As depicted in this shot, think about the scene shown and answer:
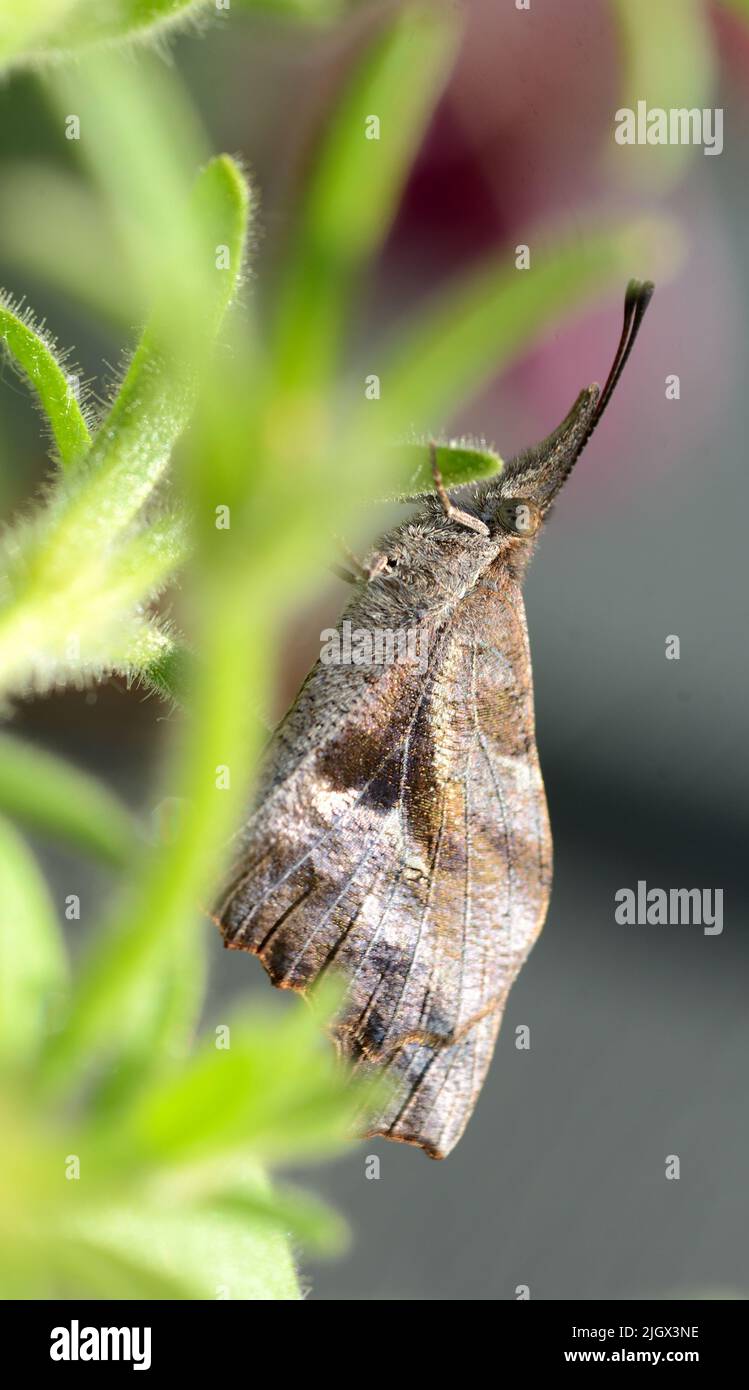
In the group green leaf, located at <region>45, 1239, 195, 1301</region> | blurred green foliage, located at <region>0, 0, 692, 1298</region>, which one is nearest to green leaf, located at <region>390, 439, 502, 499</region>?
blurred green foliage, located at <region>0, 0, 692, 1298</region>

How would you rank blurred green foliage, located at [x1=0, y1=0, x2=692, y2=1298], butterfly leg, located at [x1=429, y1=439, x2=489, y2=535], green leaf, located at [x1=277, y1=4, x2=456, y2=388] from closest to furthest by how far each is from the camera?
blurred green foliage, located at [x1=0, y1=0, x2=692, y2=1298]
green leaf, located at [x1=277, y1=4, x2=456, y2=388]
butterfly leg, located at [x1=429, y1=439, x2=489, y2=535]

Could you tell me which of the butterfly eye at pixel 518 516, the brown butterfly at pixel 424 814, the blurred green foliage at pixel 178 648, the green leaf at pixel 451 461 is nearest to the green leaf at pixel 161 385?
the blurred green foliage at pixel 178 648

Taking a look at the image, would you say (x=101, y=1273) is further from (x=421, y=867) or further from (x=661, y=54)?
(x=661, y=54)

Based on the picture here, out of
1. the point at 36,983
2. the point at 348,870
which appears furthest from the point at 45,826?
the point at 348,870

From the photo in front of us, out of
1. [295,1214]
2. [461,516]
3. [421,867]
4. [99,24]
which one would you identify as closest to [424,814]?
[421,867]

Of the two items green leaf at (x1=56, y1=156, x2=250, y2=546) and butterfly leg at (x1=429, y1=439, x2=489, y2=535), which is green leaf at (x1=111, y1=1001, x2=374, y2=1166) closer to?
green leaf at (x1=56, y1=156, x2=250, y2=546)
